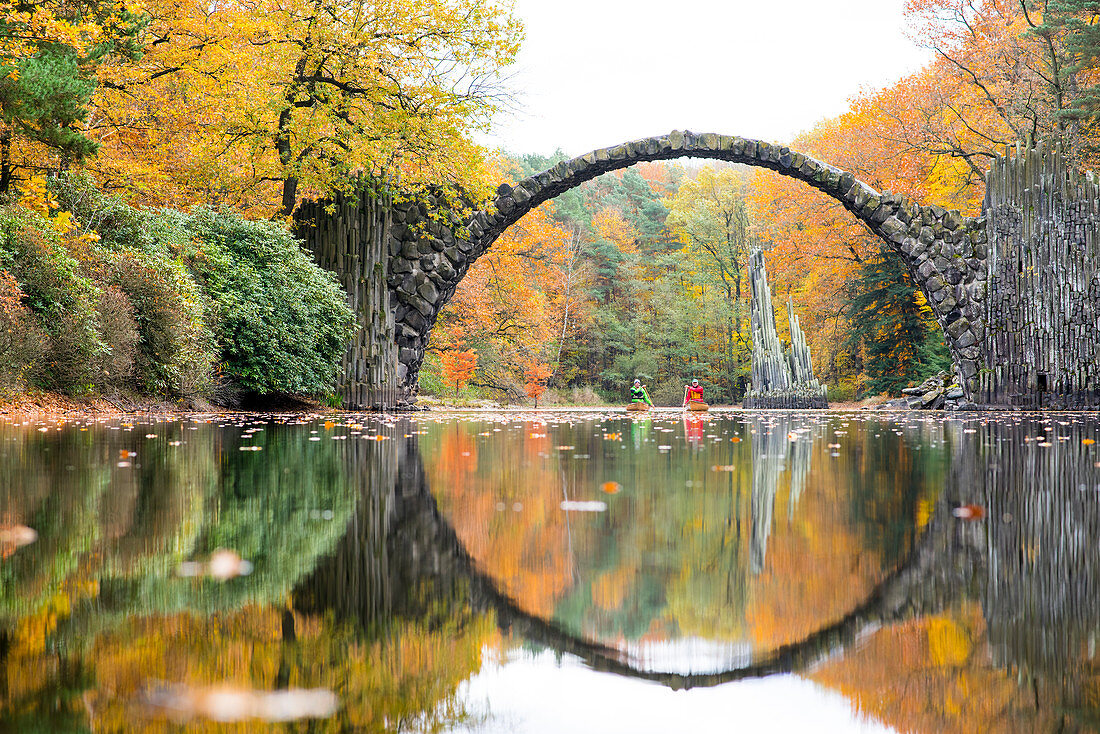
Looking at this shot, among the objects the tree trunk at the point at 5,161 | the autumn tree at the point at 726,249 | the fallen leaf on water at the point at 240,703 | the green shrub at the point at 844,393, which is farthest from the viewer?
the autumn tree at the point at 726,249

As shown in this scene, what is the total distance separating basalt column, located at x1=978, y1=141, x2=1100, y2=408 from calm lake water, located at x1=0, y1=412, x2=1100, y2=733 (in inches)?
500

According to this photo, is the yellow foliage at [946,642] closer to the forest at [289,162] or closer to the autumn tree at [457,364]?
the forest at [289,162]

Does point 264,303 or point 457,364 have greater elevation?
point 264,303

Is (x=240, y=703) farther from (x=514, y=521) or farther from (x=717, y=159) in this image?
(x=717, y=159)

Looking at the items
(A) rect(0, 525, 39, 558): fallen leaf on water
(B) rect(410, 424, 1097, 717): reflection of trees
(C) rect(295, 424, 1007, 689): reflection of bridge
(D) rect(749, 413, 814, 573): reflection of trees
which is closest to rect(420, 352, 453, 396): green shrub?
(D) rect(749, 413, 814, 573): reflection of trees

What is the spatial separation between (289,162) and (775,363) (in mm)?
12900

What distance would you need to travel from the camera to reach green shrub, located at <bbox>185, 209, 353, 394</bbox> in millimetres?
11773

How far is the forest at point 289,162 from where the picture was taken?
9992mm

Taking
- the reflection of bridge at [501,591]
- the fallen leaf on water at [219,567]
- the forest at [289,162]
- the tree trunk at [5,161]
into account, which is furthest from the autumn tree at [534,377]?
the fallen leaf on water at [219,567]

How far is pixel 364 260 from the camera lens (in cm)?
1520

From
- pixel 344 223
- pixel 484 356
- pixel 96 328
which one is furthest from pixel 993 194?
pixel 484 356

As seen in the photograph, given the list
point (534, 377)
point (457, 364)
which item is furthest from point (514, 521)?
point (534, 377)

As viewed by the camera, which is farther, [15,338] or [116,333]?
[116,333]

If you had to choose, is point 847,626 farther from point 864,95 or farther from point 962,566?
point 864,95
